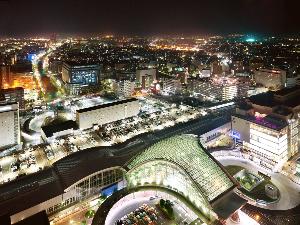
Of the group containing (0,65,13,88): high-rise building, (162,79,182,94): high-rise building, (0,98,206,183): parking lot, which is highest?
(0,65,13,88): high-rise building

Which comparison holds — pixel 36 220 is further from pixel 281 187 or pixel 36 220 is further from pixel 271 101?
pixel 271 101

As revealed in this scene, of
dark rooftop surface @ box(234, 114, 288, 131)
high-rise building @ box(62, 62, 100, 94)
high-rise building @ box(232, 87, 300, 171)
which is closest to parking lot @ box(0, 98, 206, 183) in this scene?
high-rise building @ box(232, 87, 300, 171)

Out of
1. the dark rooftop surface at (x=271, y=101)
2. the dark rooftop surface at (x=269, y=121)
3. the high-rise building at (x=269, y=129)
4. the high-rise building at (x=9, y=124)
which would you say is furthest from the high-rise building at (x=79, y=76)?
the dark rooftop surface at (x=269, y=121)

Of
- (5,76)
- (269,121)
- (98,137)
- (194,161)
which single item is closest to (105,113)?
(98,137)

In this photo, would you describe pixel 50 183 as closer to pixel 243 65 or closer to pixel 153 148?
pixel 153 148

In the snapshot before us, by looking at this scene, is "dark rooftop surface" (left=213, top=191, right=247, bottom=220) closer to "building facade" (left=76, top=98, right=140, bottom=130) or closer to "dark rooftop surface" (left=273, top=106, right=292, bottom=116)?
"dark rooftop surface" (left=273, top=106, right=292, bottom=116)
